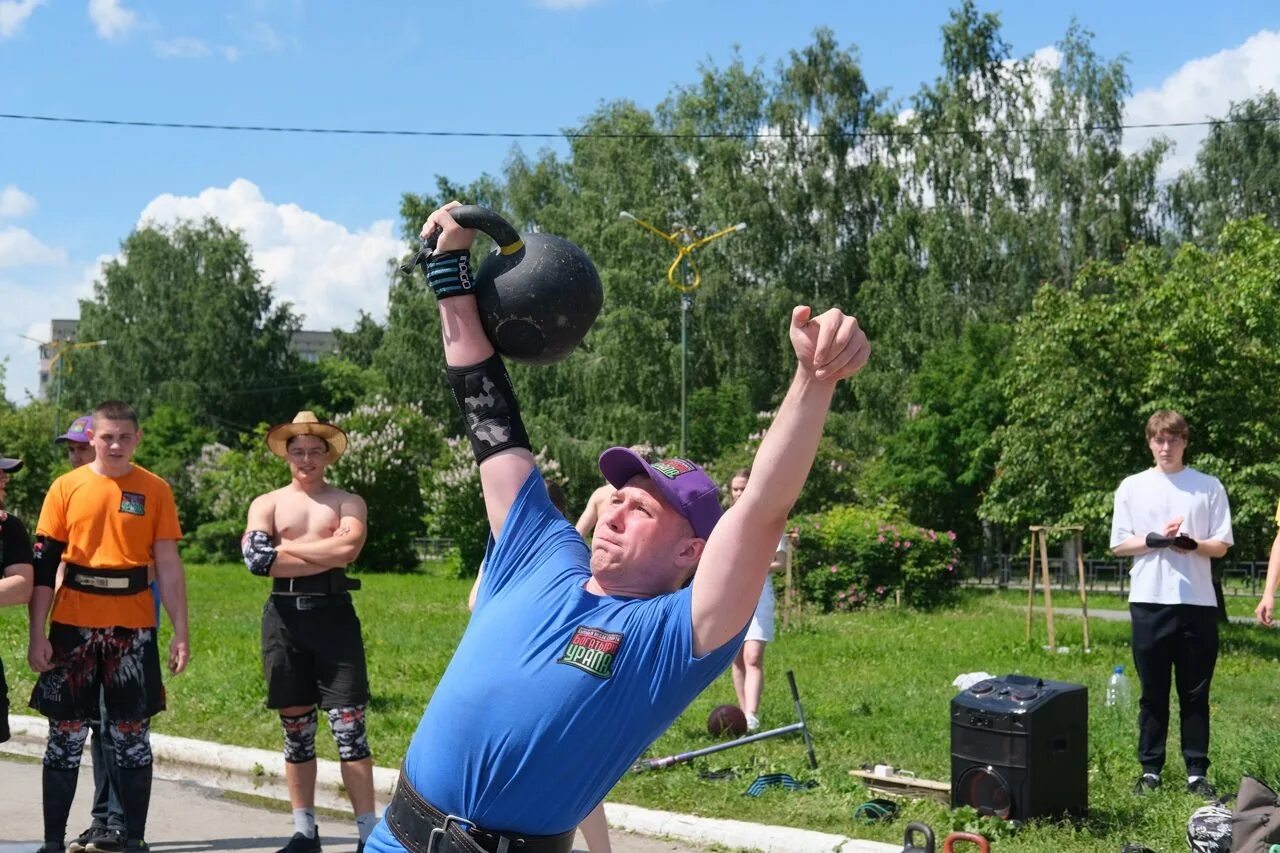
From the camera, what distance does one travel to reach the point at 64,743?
247 inches

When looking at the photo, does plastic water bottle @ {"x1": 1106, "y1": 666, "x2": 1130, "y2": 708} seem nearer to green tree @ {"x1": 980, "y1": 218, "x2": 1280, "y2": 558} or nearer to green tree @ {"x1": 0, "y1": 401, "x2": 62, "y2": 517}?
green tree @ {"x1": 980, "y1": 218, "x2": 1280, "y2": 558}

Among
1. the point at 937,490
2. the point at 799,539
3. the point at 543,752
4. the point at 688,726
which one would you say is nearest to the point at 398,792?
the point at 543,752

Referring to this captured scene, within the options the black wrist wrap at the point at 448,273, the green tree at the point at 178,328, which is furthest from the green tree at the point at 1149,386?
the green tree at the point at 178,328

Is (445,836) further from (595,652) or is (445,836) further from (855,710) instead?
(855,710)

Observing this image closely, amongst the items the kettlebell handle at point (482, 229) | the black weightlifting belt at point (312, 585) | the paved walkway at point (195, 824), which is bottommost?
the paved walkway at point (195, 824)

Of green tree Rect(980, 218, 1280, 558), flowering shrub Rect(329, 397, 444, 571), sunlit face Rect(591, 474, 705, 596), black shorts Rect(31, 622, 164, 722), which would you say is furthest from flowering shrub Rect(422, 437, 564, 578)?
sunlit face Rect(591, 474, 705, 596)

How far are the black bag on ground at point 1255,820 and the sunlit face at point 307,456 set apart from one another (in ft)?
13.9

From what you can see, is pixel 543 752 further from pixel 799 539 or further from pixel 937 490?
pixel 937 490

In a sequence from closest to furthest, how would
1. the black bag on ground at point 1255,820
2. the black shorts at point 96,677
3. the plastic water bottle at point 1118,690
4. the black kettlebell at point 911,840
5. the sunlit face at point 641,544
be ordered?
the sunlit face at point 641,544, the black kettlebell at point 911,840, the black bag on ground at point 1255,820, the black shorts at point 96,677, the plastic water bottle at point 1118,690

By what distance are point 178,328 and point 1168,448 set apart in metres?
59.1

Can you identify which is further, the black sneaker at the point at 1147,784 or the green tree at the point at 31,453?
the green tree at the point at 31,453

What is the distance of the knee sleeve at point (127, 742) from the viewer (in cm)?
634

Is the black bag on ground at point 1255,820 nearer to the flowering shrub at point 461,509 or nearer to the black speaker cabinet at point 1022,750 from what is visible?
the black speaker cabinet at point 1022,750

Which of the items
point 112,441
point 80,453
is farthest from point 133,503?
point 80,453
